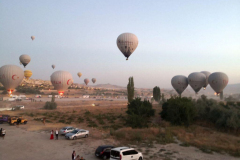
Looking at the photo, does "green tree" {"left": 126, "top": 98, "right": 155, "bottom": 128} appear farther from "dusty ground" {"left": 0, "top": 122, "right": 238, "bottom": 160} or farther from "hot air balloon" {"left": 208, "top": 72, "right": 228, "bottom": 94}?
"hot air balloon" {"left": 208, "top": 72, "right": 228, "bottom": 94}

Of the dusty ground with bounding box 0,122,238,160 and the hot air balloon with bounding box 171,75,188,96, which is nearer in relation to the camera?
the dusty ground with bounding box 0,122,238,160

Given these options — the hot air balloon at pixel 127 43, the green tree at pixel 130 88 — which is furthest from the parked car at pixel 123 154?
the green tree at pixel 130 88

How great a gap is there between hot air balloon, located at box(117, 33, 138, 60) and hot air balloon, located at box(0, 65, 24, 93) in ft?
76.9

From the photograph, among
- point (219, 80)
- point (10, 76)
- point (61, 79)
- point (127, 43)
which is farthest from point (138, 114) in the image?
point (219, 80)

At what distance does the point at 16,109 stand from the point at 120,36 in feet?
108

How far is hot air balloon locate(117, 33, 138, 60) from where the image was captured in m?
40.6

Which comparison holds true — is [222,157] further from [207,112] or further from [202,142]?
[207,112]

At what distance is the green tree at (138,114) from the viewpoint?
87.0 feet

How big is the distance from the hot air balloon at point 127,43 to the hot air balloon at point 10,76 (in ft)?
76.9

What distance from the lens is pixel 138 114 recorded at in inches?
1174

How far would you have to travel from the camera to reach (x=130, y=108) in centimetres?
3153

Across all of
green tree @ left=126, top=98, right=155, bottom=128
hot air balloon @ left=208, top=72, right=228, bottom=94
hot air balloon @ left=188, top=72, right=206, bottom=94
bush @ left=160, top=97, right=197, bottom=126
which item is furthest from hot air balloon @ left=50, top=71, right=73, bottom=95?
hot air balloon @ left=208, top=72, right=228, bottom=94

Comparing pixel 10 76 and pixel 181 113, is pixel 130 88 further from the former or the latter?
pixel 10 76

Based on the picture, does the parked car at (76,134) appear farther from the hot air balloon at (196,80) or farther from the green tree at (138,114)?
the hot air balloon at (196,80)
